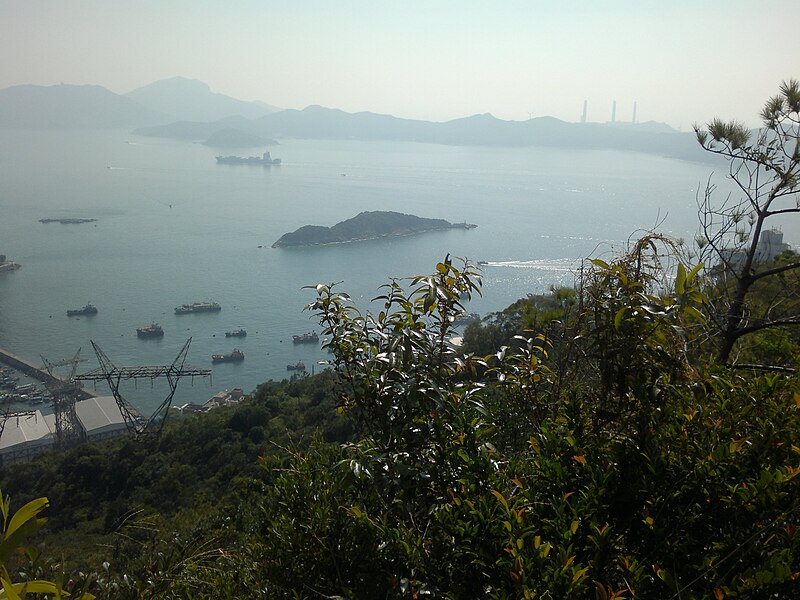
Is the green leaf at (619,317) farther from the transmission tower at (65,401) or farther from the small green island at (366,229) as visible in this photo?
the small green island at (366,229)

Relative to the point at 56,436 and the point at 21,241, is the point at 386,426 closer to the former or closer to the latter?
the point at 56,436

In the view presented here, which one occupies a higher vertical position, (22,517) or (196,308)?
(22,517)

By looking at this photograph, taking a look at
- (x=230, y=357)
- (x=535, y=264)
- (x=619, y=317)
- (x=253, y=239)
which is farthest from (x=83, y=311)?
(x=619, y=317)

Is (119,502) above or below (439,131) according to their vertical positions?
below

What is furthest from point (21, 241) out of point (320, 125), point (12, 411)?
point (320, 125)

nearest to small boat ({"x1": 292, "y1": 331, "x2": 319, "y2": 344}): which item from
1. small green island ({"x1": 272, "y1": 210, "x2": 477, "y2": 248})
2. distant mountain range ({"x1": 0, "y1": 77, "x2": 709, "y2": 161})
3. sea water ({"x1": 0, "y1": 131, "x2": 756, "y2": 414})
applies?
sea water ({"x1": 0, "y1": 131, "x2": 756, "y2": 414})

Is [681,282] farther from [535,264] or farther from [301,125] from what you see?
[301,125]
